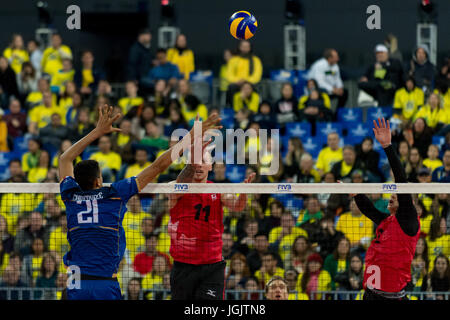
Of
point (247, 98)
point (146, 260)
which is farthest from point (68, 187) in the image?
point (247, 98)

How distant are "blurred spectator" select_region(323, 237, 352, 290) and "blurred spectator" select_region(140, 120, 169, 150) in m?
5.36

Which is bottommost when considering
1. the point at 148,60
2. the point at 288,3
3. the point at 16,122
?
the point at 16,122

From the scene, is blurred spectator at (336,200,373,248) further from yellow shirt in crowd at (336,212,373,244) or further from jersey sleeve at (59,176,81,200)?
jersey sleeve at (59,176,81,200)

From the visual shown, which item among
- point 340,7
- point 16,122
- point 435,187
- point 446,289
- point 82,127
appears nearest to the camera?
point 435,187

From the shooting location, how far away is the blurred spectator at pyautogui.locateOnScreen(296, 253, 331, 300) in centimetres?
1307

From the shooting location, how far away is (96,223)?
886 centimetres

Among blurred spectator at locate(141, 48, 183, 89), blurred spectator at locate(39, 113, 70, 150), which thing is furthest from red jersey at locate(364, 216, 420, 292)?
blurred spectator at locate(141, 48, 183, 89)

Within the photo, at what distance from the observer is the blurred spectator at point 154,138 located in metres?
17.5

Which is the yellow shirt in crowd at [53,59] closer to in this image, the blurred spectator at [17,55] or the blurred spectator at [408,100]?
the blurred spectator at [17,55]

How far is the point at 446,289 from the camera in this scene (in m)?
12.8

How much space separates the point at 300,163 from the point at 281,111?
2.34 m

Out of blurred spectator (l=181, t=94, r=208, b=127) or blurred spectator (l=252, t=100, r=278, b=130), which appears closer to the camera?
blurred spectator (l=252, t=100, r=278, b=130)
